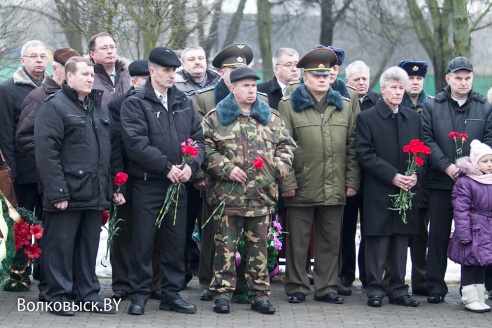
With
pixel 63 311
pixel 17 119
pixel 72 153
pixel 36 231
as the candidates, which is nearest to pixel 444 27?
pixel 17 119

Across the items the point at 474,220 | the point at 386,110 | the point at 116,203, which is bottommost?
the point at 474,220

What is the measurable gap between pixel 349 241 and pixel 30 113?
3424mm

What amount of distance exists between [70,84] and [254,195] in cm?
182

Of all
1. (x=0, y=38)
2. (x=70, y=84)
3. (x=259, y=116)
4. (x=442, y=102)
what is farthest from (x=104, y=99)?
(x=0, y=38)

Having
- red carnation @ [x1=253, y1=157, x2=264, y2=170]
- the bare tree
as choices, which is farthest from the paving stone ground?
the bare tree

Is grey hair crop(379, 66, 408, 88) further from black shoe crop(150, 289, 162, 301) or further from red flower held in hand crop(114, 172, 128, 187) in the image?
black shoe crop(150, 289, 162, 301)

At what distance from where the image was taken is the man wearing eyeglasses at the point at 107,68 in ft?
30.8

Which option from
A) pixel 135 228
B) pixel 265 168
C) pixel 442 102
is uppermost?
pixel 442 102

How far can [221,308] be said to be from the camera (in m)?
8.31

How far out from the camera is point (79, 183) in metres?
7.89

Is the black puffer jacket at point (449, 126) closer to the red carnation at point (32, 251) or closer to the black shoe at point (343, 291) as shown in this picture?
the black shoe at point (343, 291)

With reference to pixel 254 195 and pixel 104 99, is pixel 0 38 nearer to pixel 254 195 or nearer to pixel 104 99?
pixel 104 99

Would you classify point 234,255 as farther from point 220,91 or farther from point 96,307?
point 220,91

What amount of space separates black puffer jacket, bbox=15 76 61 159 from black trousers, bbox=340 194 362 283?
3.11 metres
